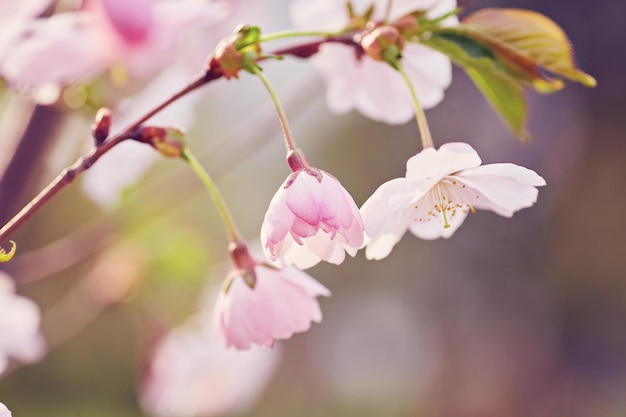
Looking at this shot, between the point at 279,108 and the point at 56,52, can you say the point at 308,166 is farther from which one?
the point at 56,52

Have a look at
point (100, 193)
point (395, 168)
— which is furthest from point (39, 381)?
point (100, 193)

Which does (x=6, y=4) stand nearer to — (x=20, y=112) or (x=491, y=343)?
(x=20, y=112)

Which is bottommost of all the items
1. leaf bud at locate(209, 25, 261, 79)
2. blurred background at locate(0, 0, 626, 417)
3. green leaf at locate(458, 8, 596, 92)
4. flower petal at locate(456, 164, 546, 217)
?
blurred background at locate(0, 0, 626, 417)

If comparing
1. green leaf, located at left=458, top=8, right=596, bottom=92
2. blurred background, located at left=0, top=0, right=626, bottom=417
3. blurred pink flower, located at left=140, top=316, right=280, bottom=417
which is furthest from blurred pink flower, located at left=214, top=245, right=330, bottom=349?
blurred background, located at left=0, top=0, right=626, bottom=417

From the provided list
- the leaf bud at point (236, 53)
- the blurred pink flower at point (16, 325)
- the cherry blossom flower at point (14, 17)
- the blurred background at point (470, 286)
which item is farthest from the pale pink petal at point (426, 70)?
the blurred background at point (470, 286)

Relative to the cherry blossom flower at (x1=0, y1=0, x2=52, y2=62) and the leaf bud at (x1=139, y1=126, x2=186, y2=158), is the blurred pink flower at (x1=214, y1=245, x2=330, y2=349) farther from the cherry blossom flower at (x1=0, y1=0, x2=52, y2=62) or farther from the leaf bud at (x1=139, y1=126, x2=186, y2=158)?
the cherry blossom flower at (x1=0, y1=0, x2=52, y2=62)

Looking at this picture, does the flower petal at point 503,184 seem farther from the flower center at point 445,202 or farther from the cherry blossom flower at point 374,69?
the cherry blossom flower at point 374,69

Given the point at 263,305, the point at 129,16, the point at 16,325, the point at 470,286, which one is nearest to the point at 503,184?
the point at 263,305
